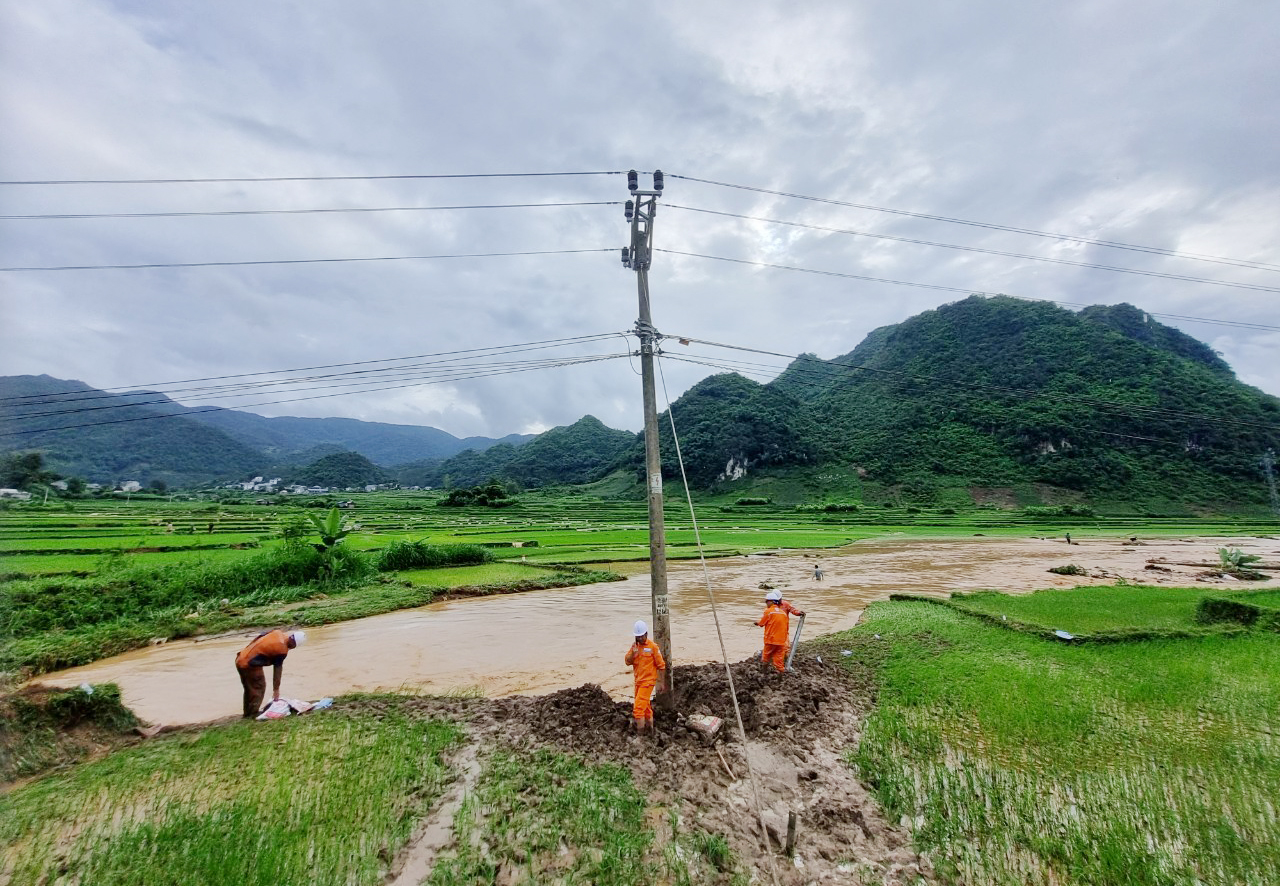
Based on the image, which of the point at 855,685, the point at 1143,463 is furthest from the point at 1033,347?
the point at 855,685

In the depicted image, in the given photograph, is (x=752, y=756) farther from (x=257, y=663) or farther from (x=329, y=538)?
(x=329, y=538)

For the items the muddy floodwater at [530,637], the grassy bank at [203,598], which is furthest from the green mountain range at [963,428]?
the grassy bank at [203,598]

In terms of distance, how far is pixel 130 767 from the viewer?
6133 millimetres

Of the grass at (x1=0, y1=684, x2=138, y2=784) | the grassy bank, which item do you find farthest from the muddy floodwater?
the grass at (x1=0, y1=684, x2=138, y2=784)

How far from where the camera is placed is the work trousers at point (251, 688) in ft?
25.9

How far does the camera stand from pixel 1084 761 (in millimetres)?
5879

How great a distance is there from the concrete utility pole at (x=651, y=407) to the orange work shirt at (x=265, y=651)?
581 cm

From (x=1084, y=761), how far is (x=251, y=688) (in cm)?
1118

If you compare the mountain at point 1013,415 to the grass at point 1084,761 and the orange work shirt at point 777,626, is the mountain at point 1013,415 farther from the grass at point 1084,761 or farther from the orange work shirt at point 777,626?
the orange work shirt at point 777,626

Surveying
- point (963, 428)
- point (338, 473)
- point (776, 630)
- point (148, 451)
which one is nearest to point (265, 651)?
point (776, 630)

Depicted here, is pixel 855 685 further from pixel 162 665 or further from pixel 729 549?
pixel 729 549

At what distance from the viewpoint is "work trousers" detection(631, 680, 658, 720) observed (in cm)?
705

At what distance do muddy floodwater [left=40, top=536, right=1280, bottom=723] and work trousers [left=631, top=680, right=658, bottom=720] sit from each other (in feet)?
6.74

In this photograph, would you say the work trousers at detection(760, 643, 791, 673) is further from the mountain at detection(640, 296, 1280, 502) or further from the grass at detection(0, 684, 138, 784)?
the mountain at detection(640, 296, 1280, 502)
